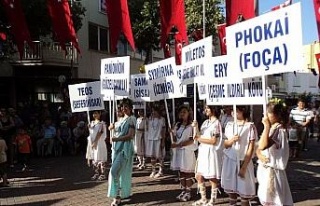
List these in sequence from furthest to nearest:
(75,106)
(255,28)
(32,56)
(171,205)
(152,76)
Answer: (32,56) → (75,106) → (152,76) → (171,205) → (255,28)

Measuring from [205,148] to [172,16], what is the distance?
195 inches

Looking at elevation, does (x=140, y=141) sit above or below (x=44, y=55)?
below

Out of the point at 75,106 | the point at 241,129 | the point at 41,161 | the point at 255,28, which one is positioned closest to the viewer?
the point at 255,28

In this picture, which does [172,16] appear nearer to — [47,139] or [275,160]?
[275,160]

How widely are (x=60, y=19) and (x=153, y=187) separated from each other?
588 cm

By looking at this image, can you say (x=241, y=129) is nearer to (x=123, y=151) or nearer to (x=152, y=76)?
(x=123, y=151)

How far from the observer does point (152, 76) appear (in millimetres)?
10719

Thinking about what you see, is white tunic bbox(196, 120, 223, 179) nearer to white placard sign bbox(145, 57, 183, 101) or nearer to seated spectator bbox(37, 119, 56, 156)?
white placard sign bbox(145, 57, 183, 101)

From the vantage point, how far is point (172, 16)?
1256 centimetres

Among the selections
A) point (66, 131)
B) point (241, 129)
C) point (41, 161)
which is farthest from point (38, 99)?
point (241, 129)

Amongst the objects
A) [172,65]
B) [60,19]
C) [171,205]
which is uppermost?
[60,19]

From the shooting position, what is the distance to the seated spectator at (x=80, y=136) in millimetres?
19641

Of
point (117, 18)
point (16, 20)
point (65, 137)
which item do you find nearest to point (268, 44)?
point (117, 18)

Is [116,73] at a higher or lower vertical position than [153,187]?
higher
